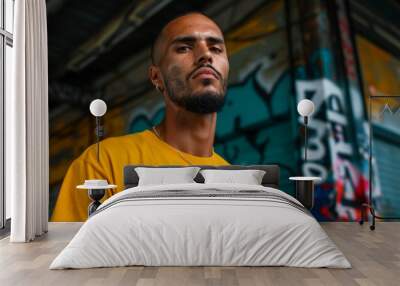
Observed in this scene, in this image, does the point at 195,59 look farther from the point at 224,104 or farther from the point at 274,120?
the point at 274,120

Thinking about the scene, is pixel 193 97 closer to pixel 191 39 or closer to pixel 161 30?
pixel 191 39

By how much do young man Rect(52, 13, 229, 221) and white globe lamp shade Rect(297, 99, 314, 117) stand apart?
1029 millimetres

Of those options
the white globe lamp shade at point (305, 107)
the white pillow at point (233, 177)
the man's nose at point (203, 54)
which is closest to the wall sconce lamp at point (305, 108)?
the white globe lamp shade at point (305, 107)

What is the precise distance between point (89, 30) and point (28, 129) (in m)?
2.02

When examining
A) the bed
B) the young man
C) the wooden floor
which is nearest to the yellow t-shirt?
the young man

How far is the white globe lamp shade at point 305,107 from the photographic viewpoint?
6805mm

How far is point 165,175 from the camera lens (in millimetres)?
6402

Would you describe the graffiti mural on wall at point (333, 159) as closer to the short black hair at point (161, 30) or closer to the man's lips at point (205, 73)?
the man's lips at point (205, 73)

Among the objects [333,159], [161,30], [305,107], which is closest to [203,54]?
[161,30]

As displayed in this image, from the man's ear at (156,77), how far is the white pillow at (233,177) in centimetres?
137

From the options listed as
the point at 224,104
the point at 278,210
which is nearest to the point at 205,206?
the point at 278,210

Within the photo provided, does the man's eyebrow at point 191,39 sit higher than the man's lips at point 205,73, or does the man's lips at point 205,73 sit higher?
the man's eyebrow at point 191,39

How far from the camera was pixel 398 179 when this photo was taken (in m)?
7.16

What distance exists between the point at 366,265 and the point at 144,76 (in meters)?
3.95
